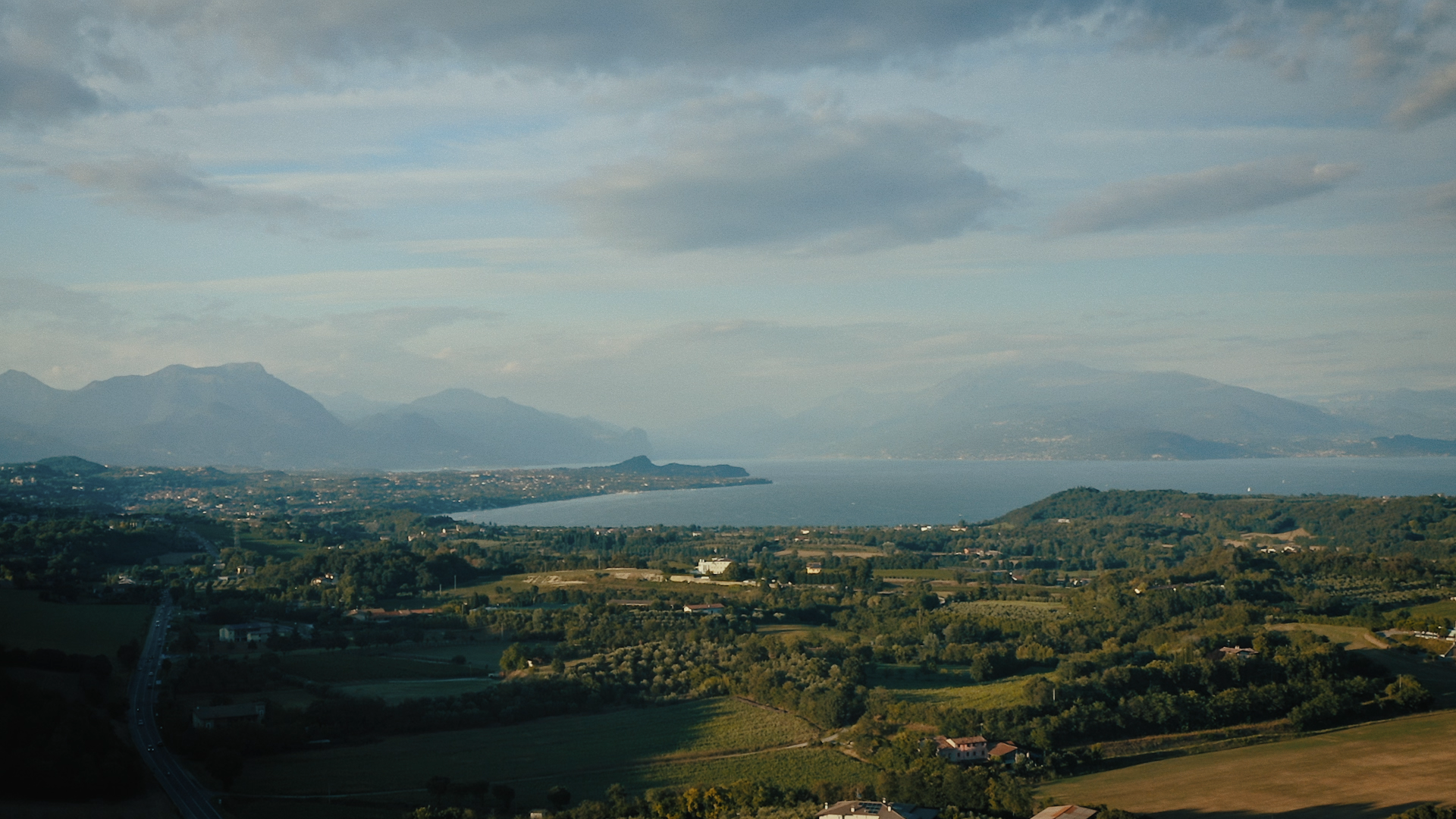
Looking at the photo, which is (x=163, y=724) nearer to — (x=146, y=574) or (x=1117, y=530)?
(x=146, y=574)

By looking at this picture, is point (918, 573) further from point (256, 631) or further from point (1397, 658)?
point (256, 631)

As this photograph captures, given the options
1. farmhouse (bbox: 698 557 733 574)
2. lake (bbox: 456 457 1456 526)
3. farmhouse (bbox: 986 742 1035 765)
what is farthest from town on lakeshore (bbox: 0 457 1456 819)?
lake (bbox: 456 457 1456 526)

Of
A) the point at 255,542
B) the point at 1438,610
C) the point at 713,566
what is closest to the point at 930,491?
the point at 713,566

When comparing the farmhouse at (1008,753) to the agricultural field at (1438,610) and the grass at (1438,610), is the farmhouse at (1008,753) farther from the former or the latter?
the grass at (1438,610)

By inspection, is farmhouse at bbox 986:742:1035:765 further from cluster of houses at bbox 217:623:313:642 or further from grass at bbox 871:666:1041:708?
cluster of houses at bbox 217:623:313:642

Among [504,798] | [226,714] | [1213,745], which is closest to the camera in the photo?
[504,798]

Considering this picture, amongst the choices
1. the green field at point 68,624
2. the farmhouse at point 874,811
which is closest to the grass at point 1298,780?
the farmhouse at point 874,811

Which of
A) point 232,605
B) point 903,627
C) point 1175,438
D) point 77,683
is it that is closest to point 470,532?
point 232,605
